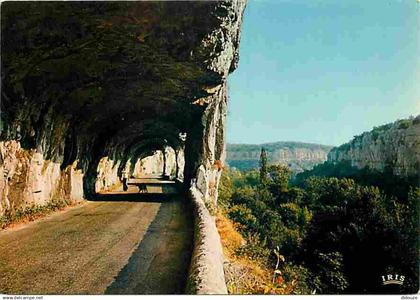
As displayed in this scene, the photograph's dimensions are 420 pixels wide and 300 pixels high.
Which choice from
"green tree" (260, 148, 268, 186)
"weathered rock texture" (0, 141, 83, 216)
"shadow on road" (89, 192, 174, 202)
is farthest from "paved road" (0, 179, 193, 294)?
"green tree" (260, 148, 268, 186)

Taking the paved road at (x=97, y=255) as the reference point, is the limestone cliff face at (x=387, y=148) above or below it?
above

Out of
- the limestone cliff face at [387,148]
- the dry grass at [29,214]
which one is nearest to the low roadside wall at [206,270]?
the dry grass at [29,214]

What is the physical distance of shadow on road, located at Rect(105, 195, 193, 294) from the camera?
9.46m

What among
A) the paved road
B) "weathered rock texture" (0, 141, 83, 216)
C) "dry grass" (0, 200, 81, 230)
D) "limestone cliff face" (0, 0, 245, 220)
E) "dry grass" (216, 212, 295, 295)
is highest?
"limestone cliff face" (0, 0, 245, 220)

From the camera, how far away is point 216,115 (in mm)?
29672

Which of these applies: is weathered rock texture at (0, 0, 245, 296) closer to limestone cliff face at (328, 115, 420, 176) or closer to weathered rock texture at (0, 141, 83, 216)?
weathered rock texture at (0, 141, 83, 216)

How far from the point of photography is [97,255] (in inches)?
488

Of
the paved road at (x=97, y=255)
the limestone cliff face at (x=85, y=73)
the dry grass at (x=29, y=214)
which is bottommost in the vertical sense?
the paved road at (x=97, y=255)

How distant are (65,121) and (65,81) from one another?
4.15m

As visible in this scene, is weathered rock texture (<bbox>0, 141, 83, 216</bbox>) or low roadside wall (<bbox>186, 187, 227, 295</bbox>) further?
weathered rock texture (<bbox>0, 141, 83, 216</bbox>)

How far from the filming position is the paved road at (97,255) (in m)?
9.60

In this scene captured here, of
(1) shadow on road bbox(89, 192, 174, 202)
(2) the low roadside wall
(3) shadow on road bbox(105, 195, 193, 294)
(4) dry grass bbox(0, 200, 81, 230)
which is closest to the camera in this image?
(2) the low roadside wall

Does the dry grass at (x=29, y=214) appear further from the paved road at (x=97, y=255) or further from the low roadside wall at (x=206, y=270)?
→ the low roadside wall at (x=206, y=270)

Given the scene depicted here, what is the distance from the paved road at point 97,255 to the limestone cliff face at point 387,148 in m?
55.2
